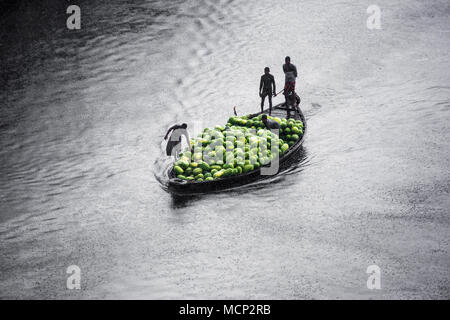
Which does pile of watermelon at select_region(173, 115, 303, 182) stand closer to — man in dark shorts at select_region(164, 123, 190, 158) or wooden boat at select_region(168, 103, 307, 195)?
wooden boat at select_region(168, 103, 307, 195)

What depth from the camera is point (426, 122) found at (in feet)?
54.6

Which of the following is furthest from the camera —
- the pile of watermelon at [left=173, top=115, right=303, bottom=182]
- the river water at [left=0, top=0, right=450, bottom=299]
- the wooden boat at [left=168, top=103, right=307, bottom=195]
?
the pile of watermelon at [left=173, top=115, right=303, bottom=182]

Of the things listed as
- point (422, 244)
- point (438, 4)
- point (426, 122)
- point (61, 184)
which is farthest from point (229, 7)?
point (422, 244)

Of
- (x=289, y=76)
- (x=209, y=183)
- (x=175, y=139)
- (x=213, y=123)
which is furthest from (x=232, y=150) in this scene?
(x=289, y=76)

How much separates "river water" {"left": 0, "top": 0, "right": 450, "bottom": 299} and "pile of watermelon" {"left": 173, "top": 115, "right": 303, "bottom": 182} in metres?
Answer: 0.68

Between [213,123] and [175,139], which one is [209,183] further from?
[213,123]

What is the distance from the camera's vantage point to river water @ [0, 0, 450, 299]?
1046 centimetres

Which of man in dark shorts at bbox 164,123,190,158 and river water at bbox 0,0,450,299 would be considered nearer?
river water at bbox 0,0,450,299

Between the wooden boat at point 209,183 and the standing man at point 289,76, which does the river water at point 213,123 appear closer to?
the wooden boat at point 209,183

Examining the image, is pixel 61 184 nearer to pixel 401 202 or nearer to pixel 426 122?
pixel 401 202

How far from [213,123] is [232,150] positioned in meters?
4.08

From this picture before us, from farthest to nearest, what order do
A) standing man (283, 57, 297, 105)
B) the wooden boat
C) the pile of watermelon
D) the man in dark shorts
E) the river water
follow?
standing man (283, 57, 297, 105) → the man in dark shorts → the pile of watermelon → the wooden boat → the river water

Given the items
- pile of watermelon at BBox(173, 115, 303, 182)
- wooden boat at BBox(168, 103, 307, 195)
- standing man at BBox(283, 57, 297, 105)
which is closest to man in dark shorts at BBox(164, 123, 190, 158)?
pile of watermelon at BBox(173, 115, 303, 182)

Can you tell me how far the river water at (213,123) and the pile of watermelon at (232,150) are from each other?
681 mm
